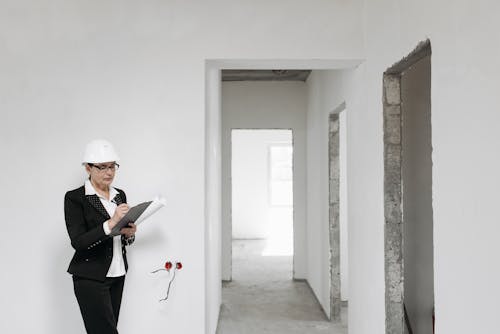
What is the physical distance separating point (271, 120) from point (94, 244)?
4366 millimetres

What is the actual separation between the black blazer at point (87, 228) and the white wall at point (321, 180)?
2.35 meters

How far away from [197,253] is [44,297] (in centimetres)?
98

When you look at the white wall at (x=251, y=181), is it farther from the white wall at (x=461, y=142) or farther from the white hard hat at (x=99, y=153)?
the white hard hat at (x=99, y=153)

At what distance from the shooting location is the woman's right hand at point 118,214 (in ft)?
7.84

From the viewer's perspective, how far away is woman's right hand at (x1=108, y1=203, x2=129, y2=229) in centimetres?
239

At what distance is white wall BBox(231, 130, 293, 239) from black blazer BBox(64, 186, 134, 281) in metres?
8.51

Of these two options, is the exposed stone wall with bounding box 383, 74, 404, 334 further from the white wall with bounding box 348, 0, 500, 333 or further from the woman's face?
the woman's face

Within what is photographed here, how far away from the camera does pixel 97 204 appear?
8.36 ft

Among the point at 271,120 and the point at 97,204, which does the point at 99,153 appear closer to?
the point at 97,204

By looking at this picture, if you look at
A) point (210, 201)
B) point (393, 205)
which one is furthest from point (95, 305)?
point (393, 205)

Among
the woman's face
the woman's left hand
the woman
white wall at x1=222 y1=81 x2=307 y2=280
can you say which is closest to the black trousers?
the woman

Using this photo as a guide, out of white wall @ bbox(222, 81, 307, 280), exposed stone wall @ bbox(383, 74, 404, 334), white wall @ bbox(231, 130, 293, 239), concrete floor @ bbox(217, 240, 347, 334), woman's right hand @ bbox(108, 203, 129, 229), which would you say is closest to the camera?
woman's right hand @ bbox(108, 203, 129, 229)

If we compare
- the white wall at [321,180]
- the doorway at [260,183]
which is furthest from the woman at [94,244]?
the doorway at [260,183]

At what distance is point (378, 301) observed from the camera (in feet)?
9.72
